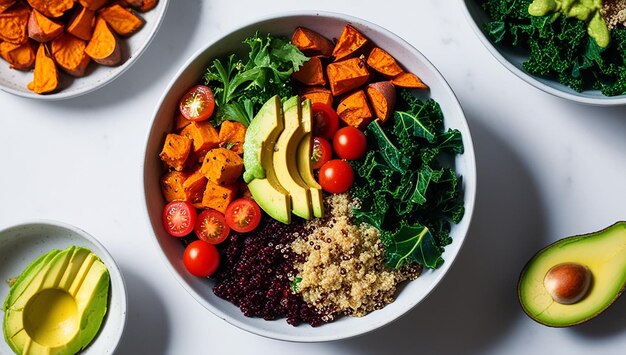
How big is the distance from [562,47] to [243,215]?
1.04 metres

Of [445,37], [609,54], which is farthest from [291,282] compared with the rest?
[609,54]

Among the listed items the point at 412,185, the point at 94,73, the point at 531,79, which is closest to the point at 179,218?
the point at 94,73

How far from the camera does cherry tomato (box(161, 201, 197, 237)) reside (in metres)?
2.38

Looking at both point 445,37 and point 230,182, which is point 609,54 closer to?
point 445,37

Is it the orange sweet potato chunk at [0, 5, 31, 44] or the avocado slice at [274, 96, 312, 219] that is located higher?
the orange sweet potato chunk at [0, 5, 31, 44]

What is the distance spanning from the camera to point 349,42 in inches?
93.4

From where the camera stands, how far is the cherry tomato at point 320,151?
7.67 ft

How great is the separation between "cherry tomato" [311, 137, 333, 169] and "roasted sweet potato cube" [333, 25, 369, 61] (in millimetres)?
266

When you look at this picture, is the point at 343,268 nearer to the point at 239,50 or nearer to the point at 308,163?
the point at 308,163

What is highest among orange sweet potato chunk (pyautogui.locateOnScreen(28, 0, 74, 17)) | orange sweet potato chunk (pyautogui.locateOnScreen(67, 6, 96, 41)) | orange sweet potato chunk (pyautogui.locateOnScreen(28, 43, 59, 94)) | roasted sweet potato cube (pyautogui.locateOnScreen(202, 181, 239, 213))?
orange sweet potato chunk (pyautogui.locateOnScreen(28, 0, 74, 17))

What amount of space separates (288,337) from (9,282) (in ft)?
3.07

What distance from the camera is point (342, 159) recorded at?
2.35 meters

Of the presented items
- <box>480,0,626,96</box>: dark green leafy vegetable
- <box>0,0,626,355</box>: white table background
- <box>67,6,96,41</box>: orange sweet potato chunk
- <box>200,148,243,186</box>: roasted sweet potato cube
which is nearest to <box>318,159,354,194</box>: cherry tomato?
<box>200,148,243,186</box>: roasted sweet potato cube

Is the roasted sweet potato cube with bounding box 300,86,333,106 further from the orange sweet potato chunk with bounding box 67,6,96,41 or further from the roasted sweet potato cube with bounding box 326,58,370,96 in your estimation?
the orange sweet potato chunk with bounding box 67,6,96,41
